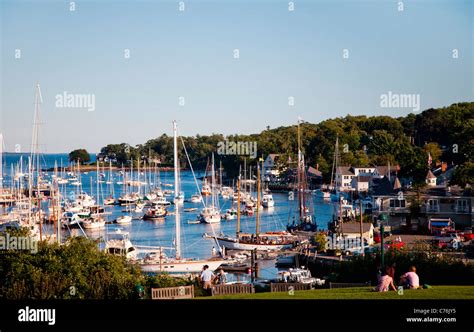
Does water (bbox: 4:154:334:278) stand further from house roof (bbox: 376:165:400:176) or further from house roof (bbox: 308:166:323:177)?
house roof (bbox: 308:166:323:177)

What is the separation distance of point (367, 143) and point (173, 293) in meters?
85.3

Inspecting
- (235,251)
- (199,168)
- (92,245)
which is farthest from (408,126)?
(92,245)

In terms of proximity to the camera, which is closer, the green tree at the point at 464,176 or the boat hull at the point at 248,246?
the boat hull at the point at 248,246

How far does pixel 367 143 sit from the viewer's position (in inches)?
3851

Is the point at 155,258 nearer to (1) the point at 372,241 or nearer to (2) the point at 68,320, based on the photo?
(1) the point at 372,241

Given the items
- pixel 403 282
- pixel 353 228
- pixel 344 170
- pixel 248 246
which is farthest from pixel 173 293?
pixel 344 170

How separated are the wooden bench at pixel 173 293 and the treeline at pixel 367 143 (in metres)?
53.5

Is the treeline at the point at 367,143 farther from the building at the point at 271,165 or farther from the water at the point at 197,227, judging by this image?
the water at the point at 197,227

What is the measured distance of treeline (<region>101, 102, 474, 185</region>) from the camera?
7694 cm

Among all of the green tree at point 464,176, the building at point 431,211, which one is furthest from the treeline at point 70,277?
the green tree at point 464,176

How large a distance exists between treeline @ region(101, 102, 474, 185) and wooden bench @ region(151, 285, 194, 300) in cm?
5349

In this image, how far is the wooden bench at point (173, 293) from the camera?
47.6 feet

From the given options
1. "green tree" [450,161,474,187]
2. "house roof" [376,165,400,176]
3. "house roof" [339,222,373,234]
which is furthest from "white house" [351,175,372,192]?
"house roof" [339,222,373,234]

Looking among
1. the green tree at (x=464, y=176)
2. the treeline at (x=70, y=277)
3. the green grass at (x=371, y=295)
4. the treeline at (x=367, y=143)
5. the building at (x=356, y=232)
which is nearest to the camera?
the green grass at (x=371, y=295)
